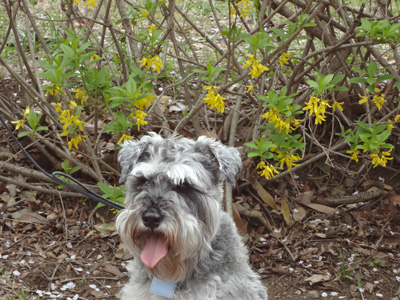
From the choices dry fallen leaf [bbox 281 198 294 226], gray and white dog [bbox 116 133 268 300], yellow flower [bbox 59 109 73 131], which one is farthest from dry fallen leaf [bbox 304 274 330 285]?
yellow flower [bbox 59 109 73 131]

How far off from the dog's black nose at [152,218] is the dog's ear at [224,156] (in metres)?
0.58

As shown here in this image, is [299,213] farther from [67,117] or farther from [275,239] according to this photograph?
[67,117]

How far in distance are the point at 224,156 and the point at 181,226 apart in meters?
0.60

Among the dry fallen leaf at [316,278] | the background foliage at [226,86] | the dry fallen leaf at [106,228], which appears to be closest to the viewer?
the background foliage at [226,86]

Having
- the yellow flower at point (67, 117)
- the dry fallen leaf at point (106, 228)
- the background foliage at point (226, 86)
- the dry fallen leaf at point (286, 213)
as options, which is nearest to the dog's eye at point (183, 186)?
the background foliage at point (226, 86)

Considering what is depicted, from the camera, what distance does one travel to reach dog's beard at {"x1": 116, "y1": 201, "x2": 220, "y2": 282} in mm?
3629

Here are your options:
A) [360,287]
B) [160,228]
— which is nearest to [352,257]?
[360,287]

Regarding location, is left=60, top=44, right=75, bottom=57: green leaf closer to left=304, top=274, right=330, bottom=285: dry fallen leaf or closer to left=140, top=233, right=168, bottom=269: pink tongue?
left=140, top=233, right=168, bottom=269: pink tongue

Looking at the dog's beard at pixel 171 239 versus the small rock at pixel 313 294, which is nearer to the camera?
the dog's beard at pixel 171 239

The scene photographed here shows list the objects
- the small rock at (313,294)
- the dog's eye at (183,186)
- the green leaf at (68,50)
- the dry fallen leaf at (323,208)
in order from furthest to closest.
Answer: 1. the dry fallen leaf at (323,208)
2. the small rock at (313,294)
3. the green leaf at (68,50)
4. the dog's eye at (183,186)

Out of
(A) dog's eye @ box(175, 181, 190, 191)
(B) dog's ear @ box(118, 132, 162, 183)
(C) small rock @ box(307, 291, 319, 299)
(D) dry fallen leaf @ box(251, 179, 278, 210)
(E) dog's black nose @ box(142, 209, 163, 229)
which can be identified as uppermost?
(B) dog's ear @ box(118, 132, 162, 183)

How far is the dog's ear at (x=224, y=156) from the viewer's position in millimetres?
3920

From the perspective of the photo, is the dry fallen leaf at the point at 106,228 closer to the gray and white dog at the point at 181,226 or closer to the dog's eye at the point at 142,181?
the gray and white dog at the point at 181,226

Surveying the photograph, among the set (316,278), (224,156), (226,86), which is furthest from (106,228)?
(224,156)
